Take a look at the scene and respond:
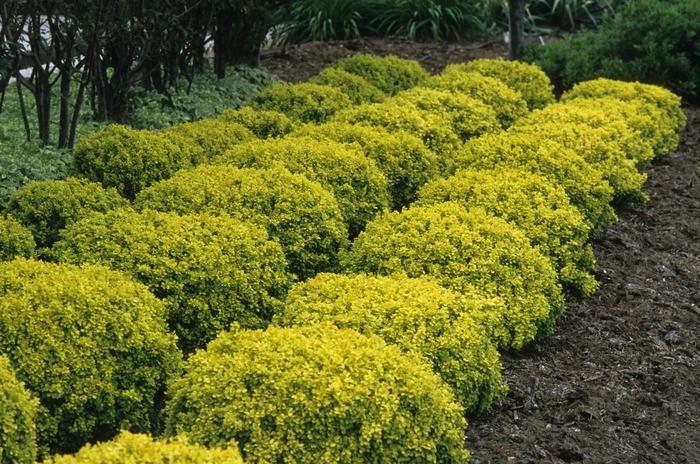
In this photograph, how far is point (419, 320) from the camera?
5.21m

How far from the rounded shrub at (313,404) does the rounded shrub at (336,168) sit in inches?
115

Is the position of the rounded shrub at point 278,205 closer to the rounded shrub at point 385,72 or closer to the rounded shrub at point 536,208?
the rounded shrub at point 536,208

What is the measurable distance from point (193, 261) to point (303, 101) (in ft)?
15.0

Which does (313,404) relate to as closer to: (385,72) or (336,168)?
(336,168)

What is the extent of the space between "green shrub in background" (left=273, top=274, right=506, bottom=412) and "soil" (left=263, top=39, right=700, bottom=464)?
25 centimetres

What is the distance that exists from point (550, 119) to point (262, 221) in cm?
374

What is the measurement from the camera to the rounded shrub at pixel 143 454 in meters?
3.69

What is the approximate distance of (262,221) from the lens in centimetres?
665

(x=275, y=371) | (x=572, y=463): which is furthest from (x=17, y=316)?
(x=572, y=463)

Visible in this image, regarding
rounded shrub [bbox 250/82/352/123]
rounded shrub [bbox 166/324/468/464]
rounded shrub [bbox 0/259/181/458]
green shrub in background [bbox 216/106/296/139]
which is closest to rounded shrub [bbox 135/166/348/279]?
rounded shrub [bbox 0/259/181/458]

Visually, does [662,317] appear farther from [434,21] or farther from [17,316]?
[434,21]

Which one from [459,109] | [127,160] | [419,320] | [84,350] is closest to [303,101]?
[459,109]

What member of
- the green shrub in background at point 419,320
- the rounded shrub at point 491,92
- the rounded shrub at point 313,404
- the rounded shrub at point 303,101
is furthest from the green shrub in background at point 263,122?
the rounded shrub at point 313,404

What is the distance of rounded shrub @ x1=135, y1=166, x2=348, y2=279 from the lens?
6.71 m
